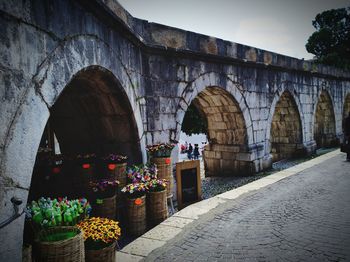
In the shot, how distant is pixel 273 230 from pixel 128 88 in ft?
10.5

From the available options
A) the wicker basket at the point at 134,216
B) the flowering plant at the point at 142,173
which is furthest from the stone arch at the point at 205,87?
the wicker basket at the point at 134,216

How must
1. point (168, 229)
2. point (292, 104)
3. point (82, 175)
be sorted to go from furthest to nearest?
point (292, 104), point (168, 229), point (82, 175)

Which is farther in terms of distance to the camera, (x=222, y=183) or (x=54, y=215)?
(x=222, y=183)

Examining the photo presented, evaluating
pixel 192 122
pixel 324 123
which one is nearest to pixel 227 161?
pixel 192 122

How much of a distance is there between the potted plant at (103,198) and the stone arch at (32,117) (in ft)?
5.73

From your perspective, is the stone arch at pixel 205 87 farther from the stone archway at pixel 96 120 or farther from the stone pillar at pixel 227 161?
the stone archway at pixel 96 120

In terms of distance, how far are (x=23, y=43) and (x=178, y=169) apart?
4.00 meters

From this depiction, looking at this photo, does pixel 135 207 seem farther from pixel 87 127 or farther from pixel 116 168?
pixel 87 127

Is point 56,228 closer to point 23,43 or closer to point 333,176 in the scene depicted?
point 23,43

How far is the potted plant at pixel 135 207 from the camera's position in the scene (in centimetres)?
423

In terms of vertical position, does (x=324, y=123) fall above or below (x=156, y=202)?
above

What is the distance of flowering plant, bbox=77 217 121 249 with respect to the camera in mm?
2873

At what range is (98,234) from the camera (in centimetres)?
288

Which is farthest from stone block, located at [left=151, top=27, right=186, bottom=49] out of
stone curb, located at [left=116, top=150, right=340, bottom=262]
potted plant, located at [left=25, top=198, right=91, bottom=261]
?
potted plant, located at [left=25, top=198, right=91, bottom=261]
